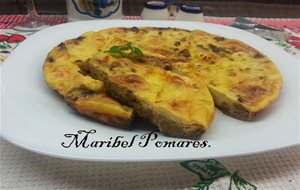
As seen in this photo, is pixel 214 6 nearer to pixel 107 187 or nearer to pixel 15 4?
pixel 15 4

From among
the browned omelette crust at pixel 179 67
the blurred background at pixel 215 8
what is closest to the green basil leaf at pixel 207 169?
the browned omelette crust at pixel 179 67

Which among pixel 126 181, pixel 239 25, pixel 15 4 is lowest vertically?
pixel 15 4

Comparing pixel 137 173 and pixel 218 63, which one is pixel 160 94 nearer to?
pixel 137 173

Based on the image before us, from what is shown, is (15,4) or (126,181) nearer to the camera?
(126,181)

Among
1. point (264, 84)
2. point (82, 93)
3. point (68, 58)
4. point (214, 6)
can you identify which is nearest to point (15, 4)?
point (214, 6)

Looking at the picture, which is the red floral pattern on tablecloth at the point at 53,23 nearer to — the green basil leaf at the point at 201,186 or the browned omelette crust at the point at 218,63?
the browned omelette crust at the point at 218,63

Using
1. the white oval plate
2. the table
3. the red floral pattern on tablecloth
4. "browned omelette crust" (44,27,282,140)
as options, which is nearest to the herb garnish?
"browned omelette crust" (44,27,282,140)

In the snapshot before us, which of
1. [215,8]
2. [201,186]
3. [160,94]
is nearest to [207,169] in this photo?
[201,186]

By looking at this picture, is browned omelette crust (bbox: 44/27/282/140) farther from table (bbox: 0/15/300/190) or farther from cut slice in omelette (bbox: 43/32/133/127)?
table (bbox: 0/15/300/190)
